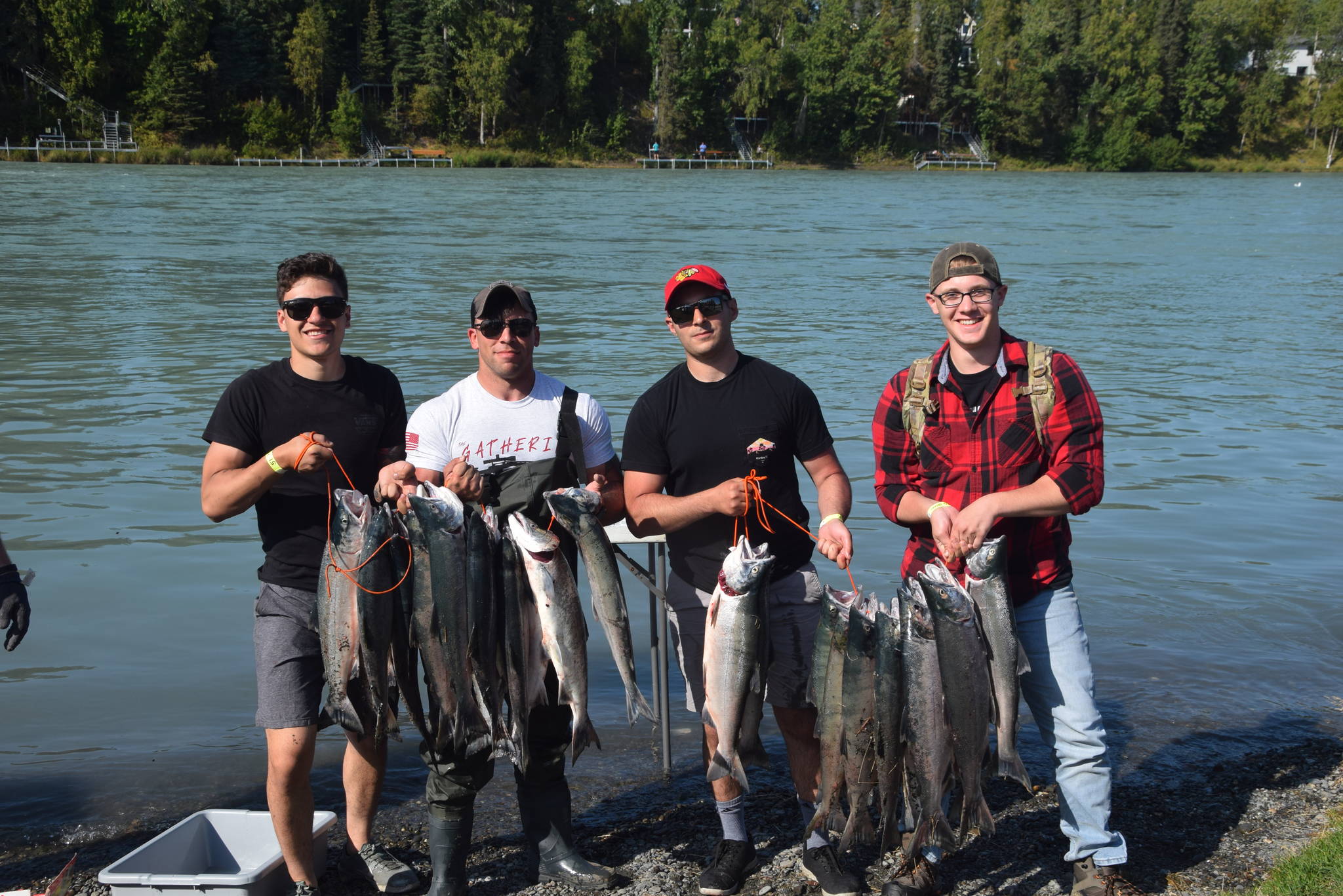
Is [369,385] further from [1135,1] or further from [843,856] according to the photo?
[1135,1]

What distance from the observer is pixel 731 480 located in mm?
4668

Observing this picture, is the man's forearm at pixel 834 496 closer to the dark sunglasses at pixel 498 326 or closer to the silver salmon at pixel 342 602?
the dark sunglasses at pixel 498 326

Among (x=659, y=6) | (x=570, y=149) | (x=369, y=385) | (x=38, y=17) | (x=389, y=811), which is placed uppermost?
(x=659, y=6)

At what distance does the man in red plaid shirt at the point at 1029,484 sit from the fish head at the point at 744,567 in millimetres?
644

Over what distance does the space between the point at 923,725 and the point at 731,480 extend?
1151 millimetres

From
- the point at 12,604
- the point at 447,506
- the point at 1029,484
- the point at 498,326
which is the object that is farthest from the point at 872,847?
the point at 12,604

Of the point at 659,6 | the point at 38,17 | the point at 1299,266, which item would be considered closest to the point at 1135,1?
the point at 659,6

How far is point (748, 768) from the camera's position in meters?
6.30

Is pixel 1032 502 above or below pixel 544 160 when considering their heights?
below

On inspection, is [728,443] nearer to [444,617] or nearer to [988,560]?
[988,560]

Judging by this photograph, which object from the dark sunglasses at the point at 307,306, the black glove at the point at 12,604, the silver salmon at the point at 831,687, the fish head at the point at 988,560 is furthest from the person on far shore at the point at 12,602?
the fish head at the point at 988,560

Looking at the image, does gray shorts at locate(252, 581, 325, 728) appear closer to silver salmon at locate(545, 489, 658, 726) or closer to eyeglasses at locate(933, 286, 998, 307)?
silver salmon at locate(545, 489, 658, 726)

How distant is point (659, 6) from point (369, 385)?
132 m

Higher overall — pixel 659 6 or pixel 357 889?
pixel 659 6
